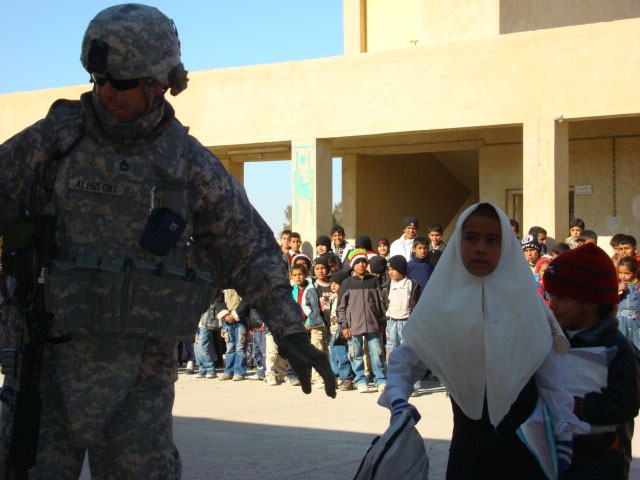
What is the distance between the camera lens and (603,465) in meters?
3.38

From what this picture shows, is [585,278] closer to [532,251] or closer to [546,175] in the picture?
[532,251]

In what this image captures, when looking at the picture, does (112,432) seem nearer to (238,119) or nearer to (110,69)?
(110,69)

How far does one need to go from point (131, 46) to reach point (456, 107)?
1103cm

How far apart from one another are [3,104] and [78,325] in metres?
15.9

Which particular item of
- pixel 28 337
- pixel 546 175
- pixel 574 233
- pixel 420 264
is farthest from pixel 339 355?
pixel 28 337

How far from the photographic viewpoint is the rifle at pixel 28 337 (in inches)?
114

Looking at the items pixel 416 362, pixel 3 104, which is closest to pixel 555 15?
pixel 3 104

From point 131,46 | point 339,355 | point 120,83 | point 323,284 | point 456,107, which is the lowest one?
point 339,355

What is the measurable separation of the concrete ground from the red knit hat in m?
2.59

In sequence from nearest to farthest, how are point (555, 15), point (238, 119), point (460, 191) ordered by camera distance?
1. point (238, 119)
2. point (555, 15)
3. point (460, 191)

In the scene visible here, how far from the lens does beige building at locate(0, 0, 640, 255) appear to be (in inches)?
512

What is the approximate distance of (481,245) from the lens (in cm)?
331

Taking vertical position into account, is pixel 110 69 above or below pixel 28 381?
above

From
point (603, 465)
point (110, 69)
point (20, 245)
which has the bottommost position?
point (603, 465)
